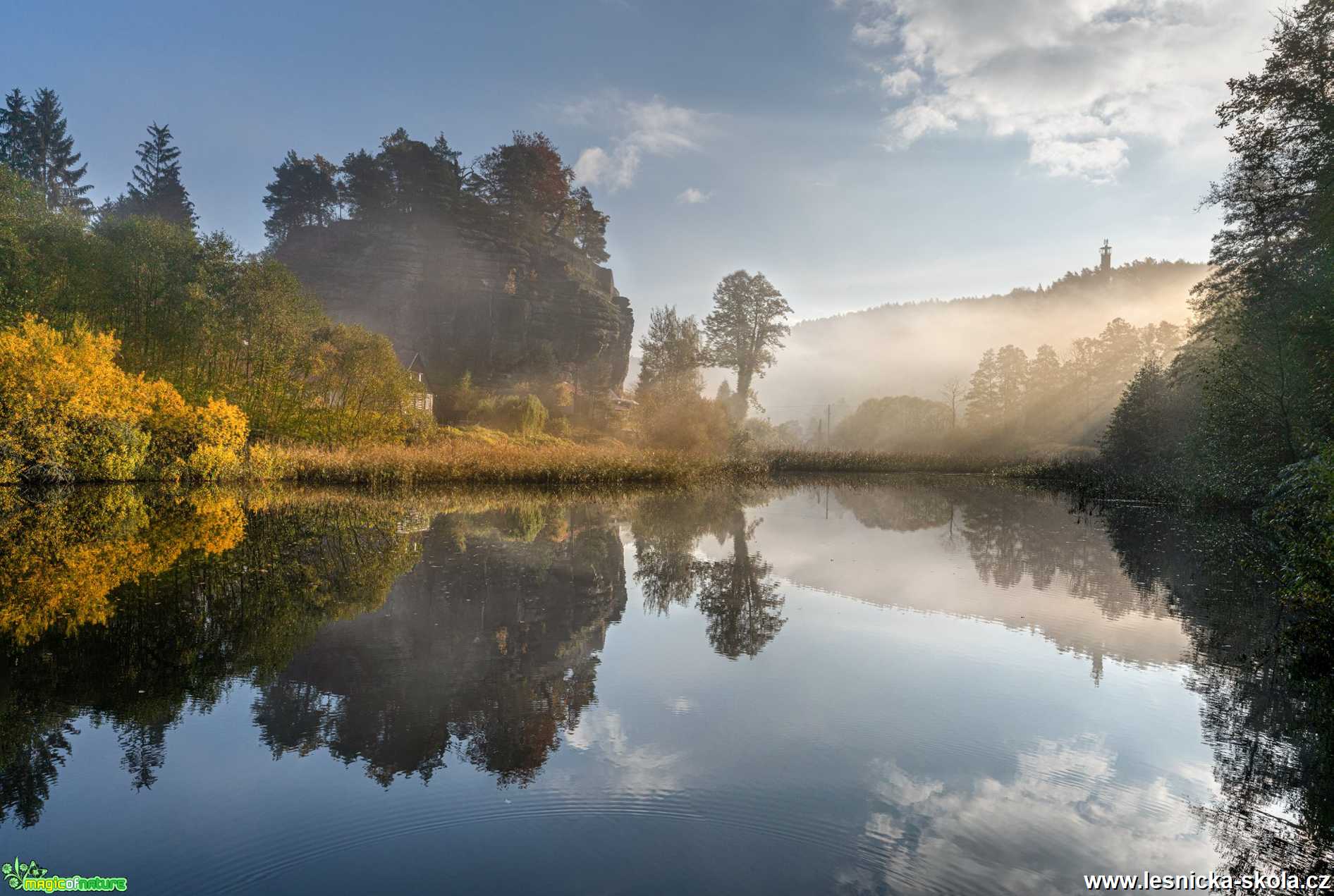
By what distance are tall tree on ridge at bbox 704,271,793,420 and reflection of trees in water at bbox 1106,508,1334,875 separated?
46515mm

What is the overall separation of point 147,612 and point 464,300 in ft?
163

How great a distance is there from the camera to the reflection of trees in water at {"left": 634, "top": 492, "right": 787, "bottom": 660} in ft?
24.3

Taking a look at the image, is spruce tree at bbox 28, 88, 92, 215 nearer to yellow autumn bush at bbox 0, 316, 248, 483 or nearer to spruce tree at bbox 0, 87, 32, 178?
spruce tree at bbox 0, 87, 32, 178

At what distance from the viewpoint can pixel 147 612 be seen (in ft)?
23.6

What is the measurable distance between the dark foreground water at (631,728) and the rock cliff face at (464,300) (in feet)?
143

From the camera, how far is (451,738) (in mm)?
4410

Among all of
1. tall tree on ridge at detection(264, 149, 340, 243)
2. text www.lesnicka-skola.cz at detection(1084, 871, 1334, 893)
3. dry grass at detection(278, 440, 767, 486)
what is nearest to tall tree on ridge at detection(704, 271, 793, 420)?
dry grass at detection(278, 440, 767, 486)

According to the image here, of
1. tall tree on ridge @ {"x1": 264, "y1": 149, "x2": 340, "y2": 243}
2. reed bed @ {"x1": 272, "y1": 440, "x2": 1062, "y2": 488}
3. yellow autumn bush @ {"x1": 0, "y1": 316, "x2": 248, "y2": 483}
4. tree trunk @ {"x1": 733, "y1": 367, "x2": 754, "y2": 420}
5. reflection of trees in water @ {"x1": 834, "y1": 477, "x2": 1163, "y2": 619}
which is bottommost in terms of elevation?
reflection of trees in water @ {"x1": 834, "y1": 477, "x2": 1163, "y2": 619}

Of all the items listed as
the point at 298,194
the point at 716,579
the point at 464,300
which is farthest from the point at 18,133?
the point at 716,579

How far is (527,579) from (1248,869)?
24.9ft

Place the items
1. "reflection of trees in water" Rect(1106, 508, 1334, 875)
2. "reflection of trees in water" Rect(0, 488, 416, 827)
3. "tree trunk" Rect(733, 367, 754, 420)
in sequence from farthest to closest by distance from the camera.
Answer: "tree trunk" Rect(733, 367, 754, 420), "reflection of trees in water" Rect(0, 488, 416, 827), "reflection of trees in water" Rect(1106, 508, 1334, 875)

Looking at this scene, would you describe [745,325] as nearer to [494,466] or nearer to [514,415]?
[514,415]

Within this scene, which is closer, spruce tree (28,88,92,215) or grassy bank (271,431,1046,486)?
grassy bank (271,431,1046,486)
